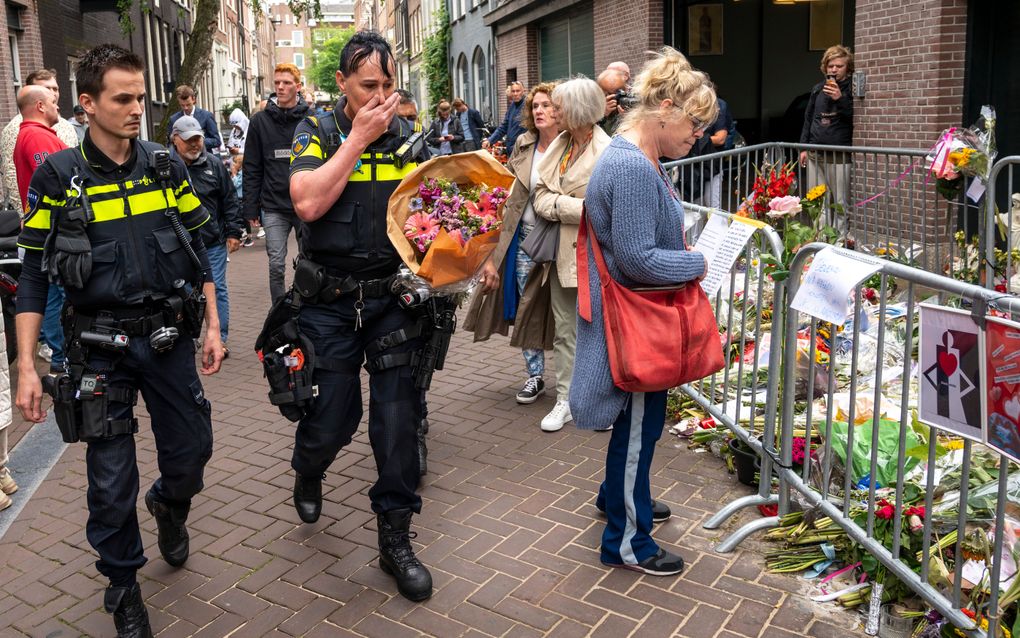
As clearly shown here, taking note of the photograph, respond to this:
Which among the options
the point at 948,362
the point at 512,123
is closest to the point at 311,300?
the point at 948,362

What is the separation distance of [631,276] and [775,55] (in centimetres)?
1483

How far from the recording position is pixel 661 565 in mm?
3834

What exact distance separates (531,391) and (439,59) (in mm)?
32086

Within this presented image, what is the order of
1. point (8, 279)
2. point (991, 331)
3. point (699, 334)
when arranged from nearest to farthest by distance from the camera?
point (991, 331) → point (699, 334) → point (8, 279)

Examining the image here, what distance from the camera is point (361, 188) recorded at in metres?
3.75

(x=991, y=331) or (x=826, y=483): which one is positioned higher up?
(x=991, y=331)

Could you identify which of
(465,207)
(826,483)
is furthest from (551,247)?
(826,483)

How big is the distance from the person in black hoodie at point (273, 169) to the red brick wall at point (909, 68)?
545 cm

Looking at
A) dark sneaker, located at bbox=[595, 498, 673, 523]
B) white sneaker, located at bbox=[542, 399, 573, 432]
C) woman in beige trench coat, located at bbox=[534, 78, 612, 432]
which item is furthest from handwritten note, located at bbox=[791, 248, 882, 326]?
white sneaker, located at bbox=[542, 399, 573, 432]

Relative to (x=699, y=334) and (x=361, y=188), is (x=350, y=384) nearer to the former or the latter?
(x=361, y=188)

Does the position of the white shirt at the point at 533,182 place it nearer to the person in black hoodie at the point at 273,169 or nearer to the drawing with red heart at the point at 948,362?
the person in black hoodie at the point at 273,169

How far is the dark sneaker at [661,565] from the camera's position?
12.6 feet

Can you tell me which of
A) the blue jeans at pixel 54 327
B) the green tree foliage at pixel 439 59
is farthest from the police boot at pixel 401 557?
the green tree foliage at pixel 439 59

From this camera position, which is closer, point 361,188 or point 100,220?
point 100,220
